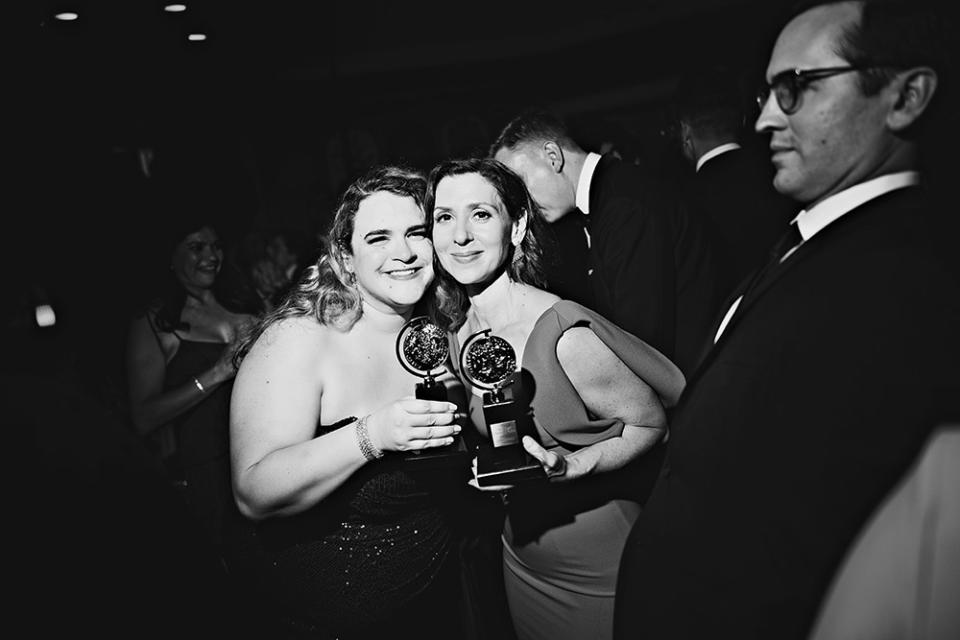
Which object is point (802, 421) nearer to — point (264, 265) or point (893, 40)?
point (893, 40)

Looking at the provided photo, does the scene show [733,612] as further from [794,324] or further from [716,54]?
[716,54]

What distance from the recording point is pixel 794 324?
174 cm

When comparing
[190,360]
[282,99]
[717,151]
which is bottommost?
[190,360]

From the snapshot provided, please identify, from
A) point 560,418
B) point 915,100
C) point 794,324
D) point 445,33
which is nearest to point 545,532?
point 560,418

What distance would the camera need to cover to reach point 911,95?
1.74 metres

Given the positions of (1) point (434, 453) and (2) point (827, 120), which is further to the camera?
(1) point (434, 453)

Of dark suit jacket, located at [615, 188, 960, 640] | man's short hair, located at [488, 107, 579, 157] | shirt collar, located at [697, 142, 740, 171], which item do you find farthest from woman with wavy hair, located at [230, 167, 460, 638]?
shirt collar, located at [697, 142, 740, 171]

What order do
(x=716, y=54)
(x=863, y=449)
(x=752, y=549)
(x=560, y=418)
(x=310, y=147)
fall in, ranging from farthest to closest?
1. (x=310, y=147)
2. (x=716, y=54)
3. (x=560, y=418)
4. (x=752, y=549)
5. (x=863, y=449)

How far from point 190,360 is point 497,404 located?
58.0 inches

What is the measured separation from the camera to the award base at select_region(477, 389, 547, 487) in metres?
2.29

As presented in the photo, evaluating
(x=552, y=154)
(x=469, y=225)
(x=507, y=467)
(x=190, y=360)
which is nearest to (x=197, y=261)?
(x=190, y=360)

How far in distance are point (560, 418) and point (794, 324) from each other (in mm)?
863

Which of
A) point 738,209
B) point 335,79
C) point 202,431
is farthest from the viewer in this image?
point 202,431

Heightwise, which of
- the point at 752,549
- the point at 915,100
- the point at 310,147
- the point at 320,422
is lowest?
the point at 752,549
